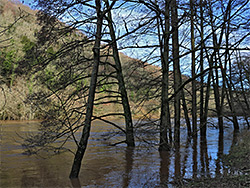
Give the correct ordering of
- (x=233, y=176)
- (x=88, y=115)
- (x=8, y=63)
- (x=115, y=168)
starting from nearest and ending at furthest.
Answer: (x=233, y=176), (x=88, y=115), (x=115, y=168), (x=8, y=63)

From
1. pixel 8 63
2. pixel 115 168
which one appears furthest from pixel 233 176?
pixel 8 63

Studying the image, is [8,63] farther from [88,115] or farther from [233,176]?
[233,176]

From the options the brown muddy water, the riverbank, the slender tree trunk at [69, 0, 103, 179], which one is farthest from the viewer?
the brown muddy water

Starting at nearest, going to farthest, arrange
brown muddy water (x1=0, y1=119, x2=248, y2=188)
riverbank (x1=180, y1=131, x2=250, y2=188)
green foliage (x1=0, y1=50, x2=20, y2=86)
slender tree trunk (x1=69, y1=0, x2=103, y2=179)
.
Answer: riverbank (x1=180, y1=131, x2=250, y2=188) → green foliage (x1=0, y1=50, x2=20, y2=86) → slender tree trunk (x1=69, y1=0, x2=103, y2=179) → brown muddy water (x1=0, y1=119, x2=248, y2=188)

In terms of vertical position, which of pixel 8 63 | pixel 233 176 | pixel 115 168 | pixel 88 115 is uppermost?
pixel 8 63

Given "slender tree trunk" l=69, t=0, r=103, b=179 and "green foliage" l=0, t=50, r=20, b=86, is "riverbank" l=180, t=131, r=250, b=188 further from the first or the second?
"green foliage" l=0, t=50, r=20, b=86

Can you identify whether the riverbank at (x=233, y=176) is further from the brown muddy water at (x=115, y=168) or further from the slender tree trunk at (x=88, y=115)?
the slender tree trunk at (x=88, y=115)

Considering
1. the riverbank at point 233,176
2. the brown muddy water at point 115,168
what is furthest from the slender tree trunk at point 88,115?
the riverbank at point 233,176

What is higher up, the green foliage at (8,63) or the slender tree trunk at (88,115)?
the green foliage at (8,63)

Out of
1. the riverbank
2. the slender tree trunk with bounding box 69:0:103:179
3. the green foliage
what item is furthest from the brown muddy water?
the green foliage

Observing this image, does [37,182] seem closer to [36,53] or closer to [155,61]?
[36,53]

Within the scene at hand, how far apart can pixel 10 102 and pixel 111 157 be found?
19.3 m

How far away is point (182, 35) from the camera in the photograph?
12.1 metres

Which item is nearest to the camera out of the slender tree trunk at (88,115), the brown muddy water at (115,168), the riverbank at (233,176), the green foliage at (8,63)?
the riverbank at (233,176)
